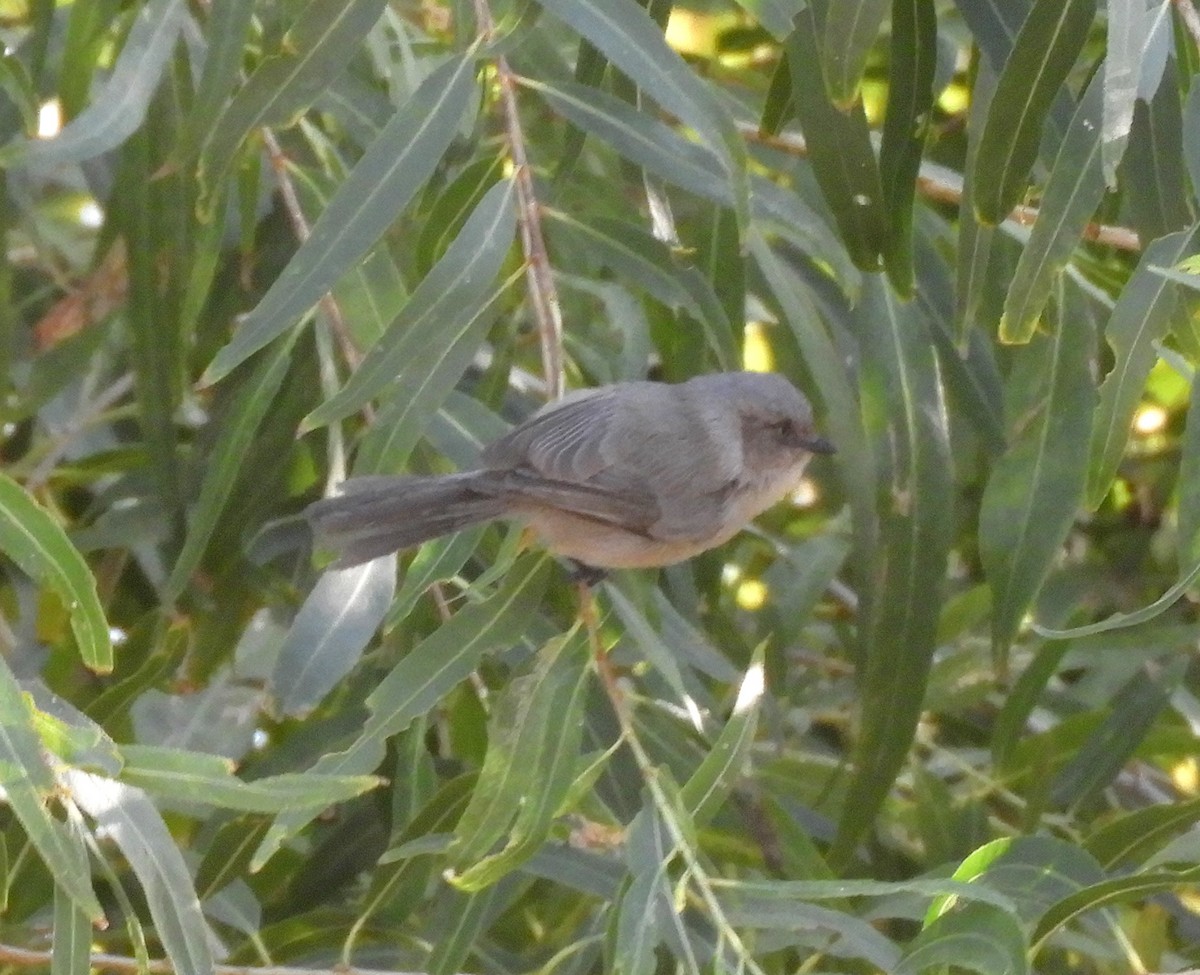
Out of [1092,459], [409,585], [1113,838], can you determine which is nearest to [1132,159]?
[1092,459]

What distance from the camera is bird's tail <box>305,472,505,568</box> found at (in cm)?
218

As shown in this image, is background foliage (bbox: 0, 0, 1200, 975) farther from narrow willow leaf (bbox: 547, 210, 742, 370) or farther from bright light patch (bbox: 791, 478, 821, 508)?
bright light patch (bbox: 791, 478, 821, 508)

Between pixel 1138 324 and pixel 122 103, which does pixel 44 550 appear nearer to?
pixel 122 103

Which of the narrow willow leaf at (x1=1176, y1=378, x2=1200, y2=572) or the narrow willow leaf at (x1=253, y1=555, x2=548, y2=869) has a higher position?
the narrow willow leaf at (x1=1176, y1=378, x2=1200, y2=572)

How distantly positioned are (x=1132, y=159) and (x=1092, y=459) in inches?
17.2

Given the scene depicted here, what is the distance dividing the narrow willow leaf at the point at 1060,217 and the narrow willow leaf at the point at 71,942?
1228 mm

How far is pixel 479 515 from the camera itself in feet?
7.39

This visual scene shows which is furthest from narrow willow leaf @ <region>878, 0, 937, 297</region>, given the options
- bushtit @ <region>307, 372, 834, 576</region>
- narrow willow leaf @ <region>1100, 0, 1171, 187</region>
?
narrow willow leaf @ <region>1100, 0, 1171, 187</region>

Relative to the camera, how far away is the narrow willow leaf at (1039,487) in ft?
7.53

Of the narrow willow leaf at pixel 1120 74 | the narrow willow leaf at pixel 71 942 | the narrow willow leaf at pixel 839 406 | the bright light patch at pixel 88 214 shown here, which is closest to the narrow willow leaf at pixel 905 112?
the narrow willow leaf at pixel 839 406

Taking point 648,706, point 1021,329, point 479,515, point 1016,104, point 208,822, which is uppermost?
point 1016,104

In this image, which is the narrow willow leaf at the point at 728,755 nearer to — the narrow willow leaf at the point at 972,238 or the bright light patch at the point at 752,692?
the bright light patch at the point at 752,692

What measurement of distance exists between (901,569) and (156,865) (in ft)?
3.77

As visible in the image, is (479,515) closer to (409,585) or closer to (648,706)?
(409,585)
